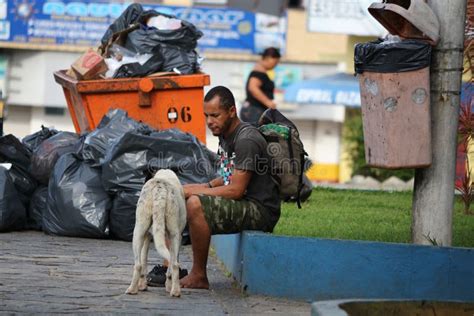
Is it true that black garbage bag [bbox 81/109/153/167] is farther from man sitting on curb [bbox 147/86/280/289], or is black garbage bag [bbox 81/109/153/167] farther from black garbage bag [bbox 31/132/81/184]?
man sitting on curb [bbox 147/86/280/289]

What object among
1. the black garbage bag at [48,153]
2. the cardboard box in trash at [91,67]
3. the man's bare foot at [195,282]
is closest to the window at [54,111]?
the cardboard box in trash at [91,67]

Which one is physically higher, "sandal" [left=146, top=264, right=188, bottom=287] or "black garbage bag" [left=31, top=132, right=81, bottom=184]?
"black garbage bag" [left=31, top=132, right=81, bottom=184]

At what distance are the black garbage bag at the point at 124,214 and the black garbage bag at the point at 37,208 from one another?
77 centimetres

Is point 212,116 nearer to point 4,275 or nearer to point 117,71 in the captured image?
point 4,275

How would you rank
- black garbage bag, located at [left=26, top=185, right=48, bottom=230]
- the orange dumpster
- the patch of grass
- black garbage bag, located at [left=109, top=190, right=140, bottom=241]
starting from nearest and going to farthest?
the patch of grass
black garbage bag, located at [left=109, top=190, right=140, bottom=241]
black garbage bag, located at [left=26, top=185, right=48, bottom=230]
the orange dumpster

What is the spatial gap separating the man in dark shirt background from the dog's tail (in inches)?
13.7

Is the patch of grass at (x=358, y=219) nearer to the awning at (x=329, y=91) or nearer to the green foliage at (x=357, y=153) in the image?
the green foliage at (x=357, y=153)

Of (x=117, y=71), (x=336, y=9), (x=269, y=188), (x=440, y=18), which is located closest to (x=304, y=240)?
(x=269, y=188)

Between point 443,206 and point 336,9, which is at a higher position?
point 336,9

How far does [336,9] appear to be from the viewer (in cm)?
3228

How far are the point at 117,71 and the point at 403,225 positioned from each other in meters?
4.17

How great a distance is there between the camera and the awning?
32.6 m

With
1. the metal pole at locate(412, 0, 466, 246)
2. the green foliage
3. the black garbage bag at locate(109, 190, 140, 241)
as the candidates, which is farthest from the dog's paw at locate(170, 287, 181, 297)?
the green foliage

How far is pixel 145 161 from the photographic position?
1013 cm
